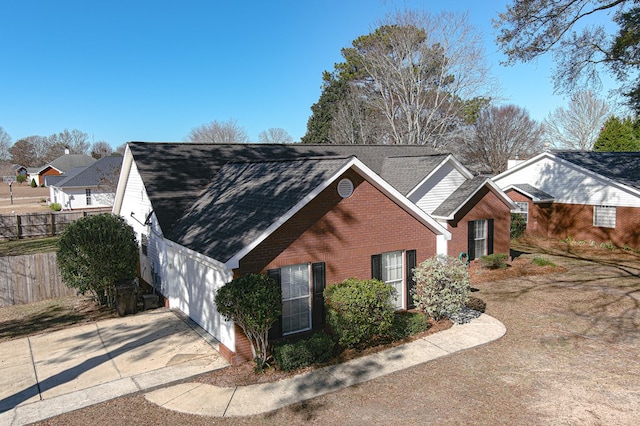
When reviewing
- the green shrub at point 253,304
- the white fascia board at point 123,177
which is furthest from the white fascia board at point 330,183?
the white fascia board at point 123,177

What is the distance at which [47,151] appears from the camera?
4692 inches

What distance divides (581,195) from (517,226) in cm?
382

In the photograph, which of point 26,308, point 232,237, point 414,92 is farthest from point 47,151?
point 232,237

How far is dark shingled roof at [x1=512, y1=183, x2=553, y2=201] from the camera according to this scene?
26547 mm

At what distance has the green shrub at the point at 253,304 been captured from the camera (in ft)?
30.8

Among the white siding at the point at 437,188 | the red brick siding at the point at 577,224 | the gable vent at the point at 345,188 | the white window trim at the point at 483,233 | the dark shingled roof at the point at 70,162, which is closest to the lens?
the gable vent at the point at 345,188

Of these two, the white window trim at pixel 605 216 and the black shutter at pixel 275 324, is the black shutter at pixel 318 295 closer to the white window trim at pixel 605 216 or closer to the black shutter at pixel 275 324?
the black shutter at pixel 275 324

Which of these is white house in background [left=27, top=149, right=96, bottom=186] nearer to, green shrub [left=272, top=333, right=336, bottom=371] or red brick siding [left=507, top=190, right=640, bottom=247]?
red brick siding [left=507, top=190, right=640, bottom=247]

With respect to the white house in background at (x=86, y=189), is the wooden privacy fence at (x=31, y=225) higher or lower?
lower

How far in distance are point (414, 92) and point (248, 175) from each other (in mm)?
26323

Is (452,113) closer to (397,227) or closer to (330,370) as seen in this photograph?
(397,227)

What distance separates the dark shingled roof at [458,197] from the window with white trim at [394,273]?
647cm

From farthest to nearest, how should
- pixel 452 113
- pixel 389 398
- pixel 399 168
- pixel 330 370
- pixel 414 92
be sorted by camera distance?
pixel 452 113 < pixel 414 92 < pixel 399 168 < pixel 330 370 < pixel 389 398

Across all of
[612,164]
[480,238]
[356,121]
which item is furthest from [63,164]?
[612,164]
